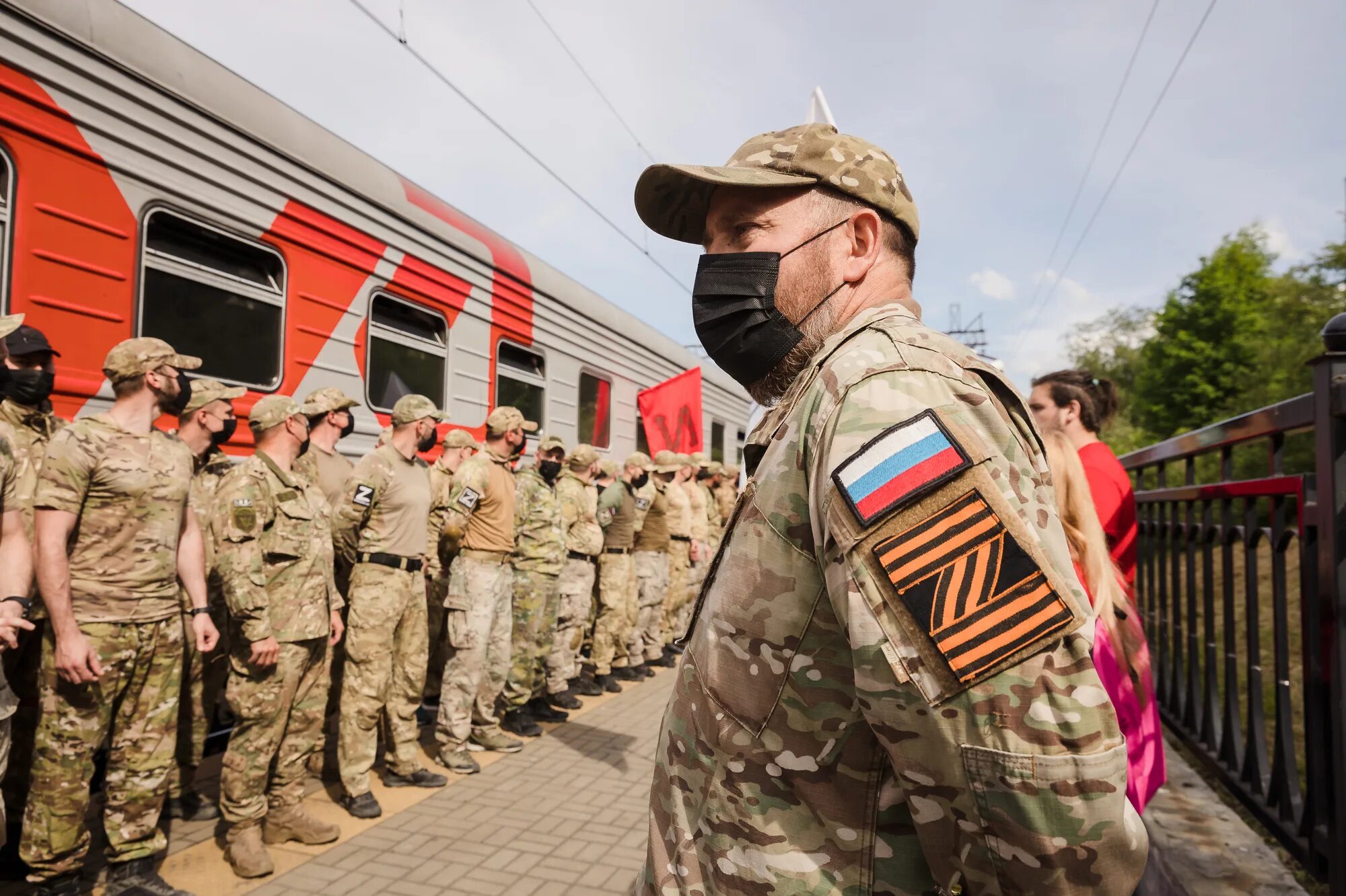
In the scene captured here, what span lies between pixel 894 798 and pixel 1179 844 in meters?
2.76

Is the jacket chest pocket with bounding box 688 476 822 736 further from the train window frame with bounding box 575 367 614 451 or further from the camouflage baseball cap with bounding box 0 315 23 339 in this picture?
the train window frame with bounding box 575 367 614 451

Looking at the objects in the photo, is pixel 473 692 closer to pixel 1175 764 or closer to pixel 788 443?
pixel 1175 764

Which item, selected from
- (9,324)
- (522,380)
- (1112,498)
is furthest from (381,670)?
(1112,498)

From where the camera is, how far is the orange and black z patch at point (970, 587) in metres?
0.87

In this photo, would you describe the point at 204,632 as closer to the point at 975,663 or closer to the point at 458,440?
the point at 458,440

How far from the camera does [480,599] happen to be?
17.1 ft

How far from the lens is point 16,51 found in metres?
3.28

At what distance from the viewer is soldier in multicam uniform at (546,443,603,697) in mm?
6691

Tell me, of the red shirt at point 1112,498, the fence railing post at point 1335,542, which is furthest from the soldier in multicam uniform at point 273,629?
the fence railing post at point 1335,542

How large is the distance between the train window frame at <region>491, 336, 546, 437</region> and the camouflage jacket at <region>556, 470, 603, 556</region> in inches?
19.3

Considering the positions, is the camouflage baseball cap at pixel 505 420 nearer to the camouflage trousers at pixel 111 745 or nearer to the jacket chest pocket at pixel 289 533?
the jacket chest pocket at pixel 289 533

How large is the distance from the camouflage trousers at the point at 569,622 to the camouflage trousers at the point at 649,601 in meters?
1.08

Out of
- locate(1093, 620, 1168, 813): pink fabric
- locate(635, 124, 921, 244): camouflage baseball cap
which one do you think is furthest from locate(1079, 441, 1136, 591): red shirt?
locate(635, 124, 921, 244): camouflage baseball cap

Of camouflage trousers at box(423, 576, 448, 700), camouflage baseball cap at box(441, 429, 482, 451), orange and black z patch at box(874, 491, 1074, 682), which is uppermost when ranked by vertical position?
camouflage baseball cap at box(441, 429, 482, 451)
